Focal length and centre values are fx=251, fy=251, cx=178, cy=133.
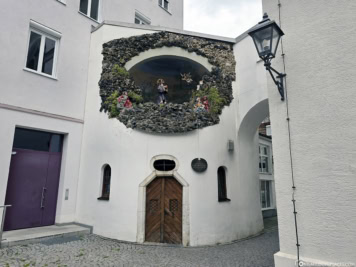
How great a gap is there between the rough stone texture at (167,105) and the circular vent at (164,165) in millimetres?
937

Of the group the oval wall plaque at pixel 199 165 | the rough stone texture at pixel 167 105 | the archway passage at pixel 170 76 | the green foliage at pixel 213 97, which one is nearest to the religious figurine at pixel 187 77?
the archway passage at pixel 170 76

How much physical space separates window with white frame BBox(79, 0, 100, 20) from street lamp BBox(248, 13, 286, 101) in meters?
8.41

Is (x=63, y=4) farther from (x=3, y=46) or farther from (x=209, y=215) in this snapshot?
(x=209, y=215)

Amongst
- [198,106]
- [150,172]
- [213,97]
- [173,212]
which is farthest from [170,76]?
[173,212]

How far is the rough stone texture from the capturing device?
7668mm

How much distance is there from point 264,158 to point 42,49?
1136cm

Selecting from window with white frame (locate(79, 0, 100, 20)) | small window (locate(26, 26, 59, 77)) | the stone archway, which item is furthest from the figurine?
window with white frame (locate(79, 0, 100, 20))

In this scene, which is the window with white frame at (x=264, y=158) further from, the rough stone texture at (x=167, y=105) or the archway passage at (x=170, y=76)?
the rough stone texture at (x=167, y=105)

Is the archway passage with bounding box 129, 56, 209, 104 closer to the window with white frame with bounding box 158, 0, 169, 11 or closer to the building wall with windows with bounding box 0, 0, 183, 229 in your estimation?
the building wall with windows with bounding box 0, 0, 183, 229

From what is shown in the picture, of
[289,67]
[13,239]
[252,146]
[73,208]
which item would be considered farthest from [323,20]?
[73,208]

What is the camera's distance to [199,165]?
746cm

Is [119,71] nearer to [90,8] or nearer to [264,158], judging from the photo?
[90,8]

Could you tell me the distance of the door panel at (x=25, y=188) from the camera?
7.23 m

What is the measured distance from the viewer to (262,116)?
350 inches
